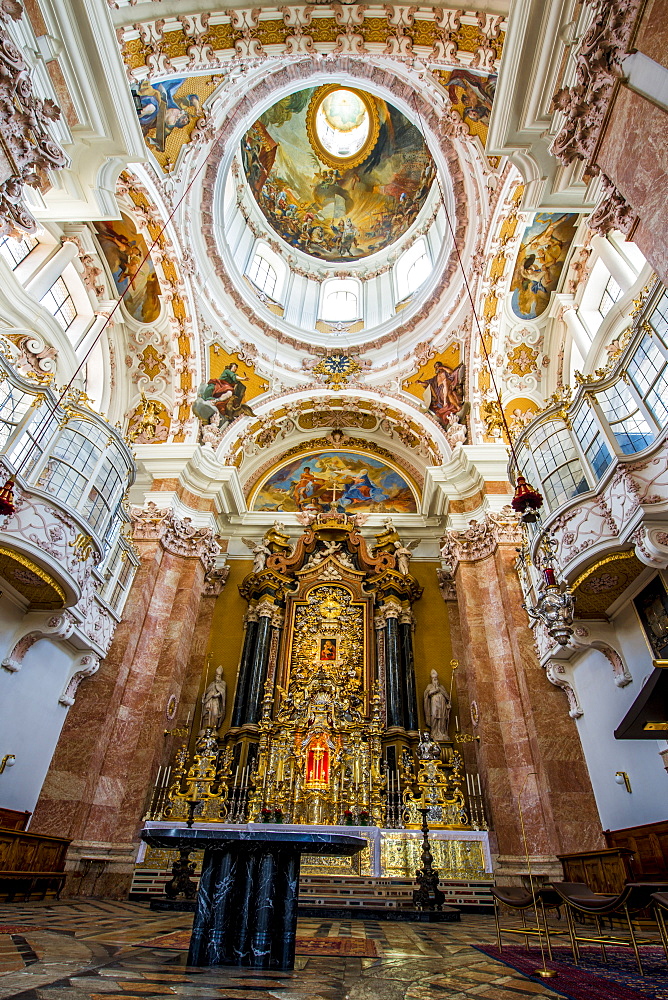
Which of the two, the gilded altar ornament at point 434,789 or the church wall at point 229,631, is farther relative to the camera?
the church wall at point 229,631

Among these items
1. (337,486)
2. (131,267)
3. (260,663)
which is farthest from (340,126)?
(260,663)

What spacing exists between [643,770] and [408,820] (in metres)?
4.52

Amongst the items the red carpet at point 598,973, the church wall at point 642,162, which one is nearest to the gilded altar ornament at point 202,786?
the red carpet at point 598,973

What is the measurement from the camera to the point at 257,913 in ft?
12.4

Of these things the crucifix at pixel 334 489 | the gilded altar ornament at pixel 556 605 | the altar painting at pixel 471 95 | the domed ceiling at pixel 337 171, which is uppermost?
the domed ceiling at pixel 337 171

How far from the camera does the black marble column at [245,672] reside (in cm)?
1305

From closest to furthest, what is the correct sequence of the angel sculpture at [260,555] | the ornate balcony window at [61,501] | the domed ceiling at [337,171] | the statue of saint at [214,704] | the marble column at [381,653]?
the ornate balcony window at [61,501] → the statue of saint at [214,704] → the marble column at [381,653] → the angel sculpture at [260,555] → the domed ceiling at [337,171]

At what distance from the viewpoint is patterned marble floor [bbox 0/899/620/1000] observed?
263cm

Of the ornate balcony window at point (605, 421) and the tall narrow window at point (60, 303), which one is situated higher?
the tall narrow window at point (60, 303)

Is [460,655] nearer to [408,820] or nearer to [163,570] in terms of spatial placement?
[408,820]

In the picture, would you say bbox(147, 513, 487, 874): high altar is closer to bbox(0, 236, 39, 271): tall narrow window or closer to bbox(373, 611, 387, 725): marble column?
bbox(373, 611, 387, 725): marble column

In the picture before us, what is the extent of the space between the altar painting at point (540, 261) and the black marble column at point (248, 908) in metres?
Answer: 13.6

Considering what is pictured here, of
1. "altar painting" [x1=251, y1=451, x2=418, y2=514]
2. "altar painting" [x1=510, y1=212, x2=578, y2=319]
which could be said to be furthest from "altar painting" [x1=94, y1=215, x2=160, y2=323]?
"altar painting" [x1=510, y1=212, x2=578, y2=319]

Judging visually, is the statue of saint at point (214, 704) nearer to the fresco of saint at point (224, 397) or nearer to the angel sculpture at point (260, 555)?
the angel sculpture at point (260, 555)
